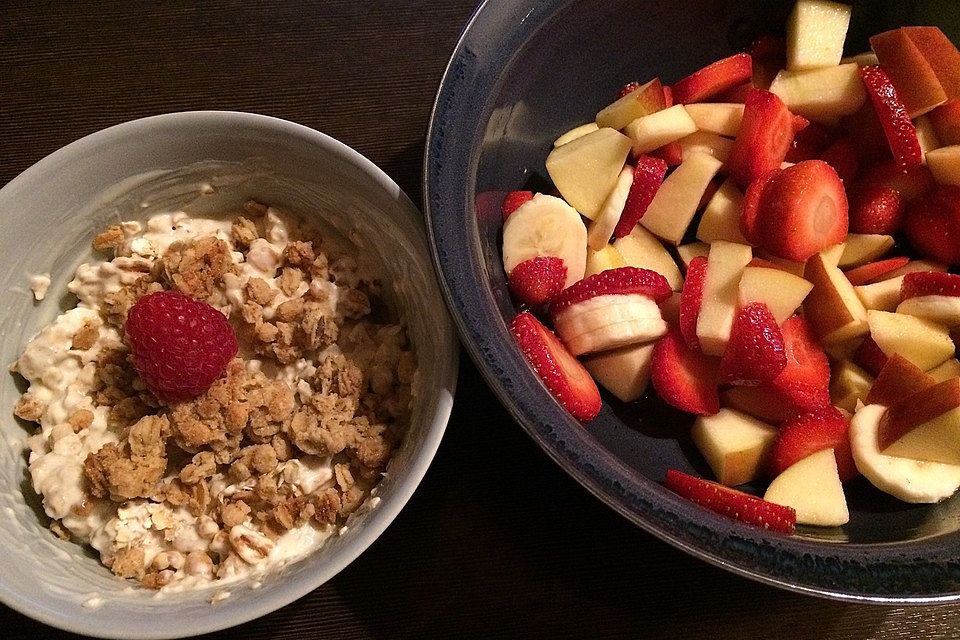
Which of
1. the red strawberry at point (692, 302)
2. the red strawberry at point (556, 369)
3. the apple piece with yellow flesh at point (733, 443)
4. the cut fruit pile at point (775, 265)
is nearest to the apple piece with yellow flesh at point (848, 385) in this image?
the cut fruit pile at point (775, 265)

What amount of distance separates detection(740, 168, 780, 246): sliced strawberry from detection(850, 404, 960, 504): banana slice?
11.5 inches

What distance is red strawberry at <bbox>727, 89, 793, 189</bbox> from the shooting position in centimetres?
95

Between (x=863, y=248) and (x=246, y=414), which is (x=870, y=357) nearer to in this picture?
(x=863, y=248)

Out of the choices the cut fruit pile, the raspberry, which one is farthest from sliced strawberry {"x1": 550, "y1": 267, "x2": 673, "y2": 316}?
the raspberry

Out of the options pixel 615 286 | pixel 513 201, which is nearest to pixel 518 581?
pixel 615 286

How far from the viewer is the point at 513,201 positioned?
0.96 m

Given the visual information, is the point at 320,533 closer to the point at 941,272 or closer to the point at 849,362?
the point at 849,362

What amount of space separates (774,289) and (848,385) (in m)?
0.17

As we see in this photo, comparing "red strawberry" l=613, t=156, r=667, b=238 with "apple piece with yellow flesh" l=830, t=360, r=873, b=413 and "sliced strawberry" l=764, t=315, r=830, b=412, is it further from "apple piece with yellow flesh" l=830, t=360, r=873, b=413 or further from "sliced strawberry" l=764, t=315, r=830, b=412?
"apple piece with yellow flesh" l=830, t=360, r=873, b=413

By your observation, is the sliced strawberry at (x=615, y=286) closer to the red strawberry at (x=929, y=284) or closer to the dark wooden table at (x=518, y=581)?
the dark wooden table at (x=518, y=581)

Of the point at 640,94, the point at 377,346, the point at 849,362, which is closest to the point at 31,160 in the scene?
the point at 377,346

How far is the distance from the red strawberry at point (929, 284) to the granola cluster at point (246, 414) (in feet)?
2.26

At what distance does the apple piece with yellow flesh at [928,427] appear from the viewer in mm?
838

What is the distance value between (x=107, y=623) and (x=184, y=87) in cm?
83
